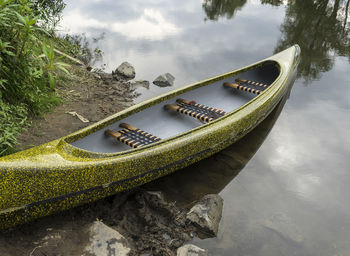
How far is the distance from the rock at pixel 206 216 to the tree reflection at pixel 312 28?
6884mm

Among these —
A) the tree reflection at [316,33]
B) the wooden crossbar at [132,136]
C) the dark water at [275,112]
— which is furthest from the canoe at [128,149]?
the tree reflection at [316,33]

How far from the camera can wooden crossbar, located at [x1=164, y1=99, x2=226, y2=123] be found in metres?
5.82

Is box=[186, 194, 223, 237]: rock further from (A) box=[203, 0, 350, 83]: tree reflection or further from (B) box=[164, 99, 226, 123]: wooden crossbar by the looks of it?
(A) box=[203, 0, 350, 83]: tree reflection

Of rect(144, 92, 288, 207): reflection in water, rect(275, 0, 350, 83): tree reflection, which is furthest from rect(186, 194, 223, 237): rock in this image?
rect(275, 0, 350, 83): tree reflection

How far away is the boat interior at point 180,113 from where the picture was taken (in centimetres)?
480

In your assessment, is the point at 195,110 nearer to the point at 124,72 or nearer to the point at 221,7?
the point at 124,72

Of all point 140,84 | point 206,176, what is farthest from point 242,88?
point 140,84

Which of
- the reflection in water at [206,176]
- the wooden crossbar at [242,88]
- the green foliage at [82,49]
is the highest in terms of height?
the wooden crossbar at [242,88]

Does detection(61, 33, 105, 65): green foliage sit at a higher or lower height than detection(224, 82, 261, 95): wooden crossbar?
lower

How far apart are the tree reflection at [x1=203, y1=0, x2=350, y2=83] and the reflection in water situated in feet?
16.2

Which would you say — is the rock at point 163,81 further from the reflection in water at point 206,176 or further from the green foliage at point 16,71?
the green foliage at point 16,71

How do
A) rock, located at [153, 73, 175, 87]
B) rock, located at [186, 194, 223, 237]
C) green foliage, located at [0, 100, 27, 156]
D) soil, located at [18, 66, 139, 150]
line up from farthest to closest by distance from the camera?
rock, located at [153, 73, 175, 87] < soil, located at [18, 66, 139, 150] < rock, located at [186, 194, 223, 237] < green foliage, located at [0, 100, 27, 156]

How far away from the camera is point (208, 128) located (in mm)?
4992

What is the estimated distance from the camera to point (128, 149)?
4.95m
